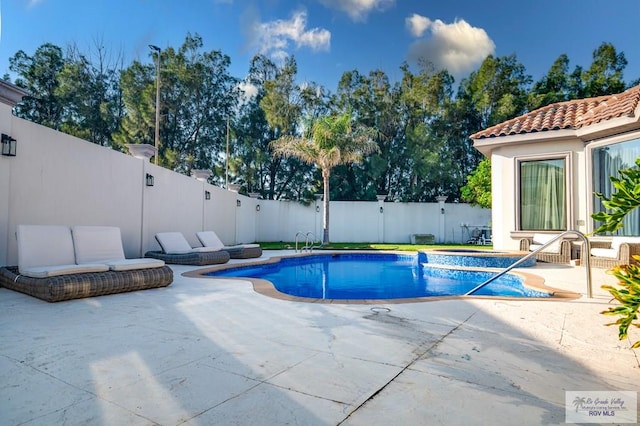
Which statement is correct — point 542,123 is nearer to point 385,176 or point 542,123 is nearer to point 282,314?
point 282,314

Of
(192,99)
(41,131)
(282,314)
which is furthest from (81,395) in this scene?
(192,99)

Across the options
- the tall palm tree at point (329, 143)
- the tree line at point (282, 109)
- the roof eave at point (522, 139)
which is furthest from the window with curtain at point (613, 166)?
the tree line at point (282, 109)

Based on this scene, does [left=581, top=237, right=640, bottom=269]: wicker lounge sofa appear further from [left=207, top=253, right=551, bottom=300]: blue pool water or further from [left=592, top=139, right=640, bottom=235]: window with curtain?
[left=207, top=253, right=551, bottom=300]: blue pool water

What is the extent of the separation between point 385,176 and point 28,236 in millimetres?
20637

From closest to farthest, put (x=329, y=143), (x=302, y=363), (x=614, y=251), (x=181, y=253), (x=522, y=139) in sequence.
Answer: (x=302, y=363)
(x=614, y=251)
(x=181, y=253)
(x=522, y=139)
(x=329, y=143)

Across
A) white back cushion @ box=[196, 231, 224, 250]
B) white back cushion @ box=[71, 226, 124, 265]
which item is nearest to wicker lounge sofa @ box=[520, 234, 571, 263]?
white back cushion @ box=[196, 231, 224, 250]

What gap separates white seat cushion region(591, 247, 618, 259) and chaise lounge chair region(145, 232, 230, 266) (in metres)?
9.50

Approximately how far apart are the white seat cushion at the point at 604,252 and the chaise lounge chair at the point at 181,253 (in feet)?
31.2

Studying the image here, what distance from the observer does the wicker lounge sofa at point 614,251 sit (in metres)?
7.84

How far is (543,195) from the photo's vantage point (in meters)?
11.0

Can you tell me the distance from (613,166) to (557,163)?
1.44 metres

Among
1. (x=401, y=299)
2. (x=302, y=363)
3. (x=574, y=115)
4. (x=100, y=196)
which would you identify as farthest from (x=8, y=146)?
(x=574, y=115)

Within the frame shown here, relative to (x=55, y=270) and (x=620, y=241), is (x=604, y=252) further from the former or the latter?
(x=55, y=270)

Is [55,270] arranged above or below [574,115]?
below
